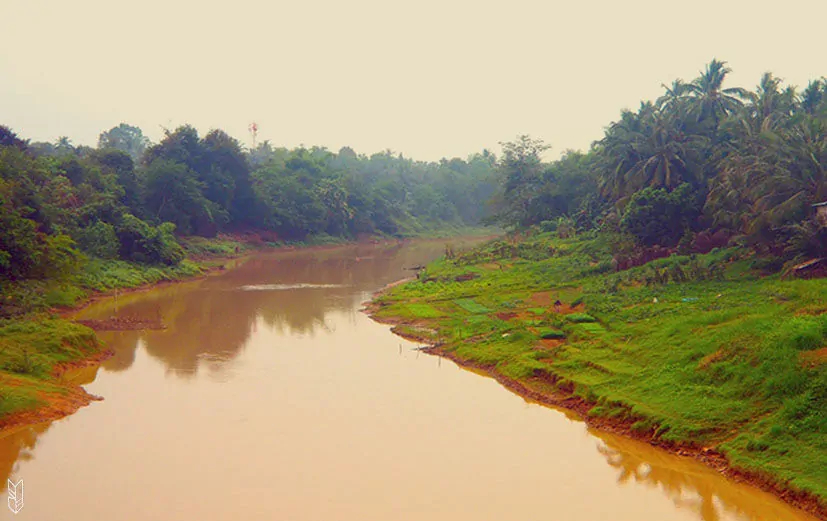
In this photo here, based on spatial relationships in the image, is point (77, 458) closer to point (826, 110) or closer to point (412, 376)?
point (412, 376)

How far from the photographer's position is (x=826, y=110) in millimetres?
42156

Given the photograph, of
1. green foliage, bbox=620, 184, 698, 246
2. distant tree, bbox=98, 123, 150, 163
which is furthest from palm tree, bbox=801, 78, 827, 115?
distant tree, bbox=98, 123, 150, 163

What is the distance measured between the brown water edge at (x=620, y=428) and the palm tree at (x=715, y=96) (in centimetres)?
2825

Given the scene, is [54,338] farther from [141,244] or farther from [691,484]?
[141,244]

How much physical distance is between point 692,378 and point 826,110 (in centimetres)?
3144

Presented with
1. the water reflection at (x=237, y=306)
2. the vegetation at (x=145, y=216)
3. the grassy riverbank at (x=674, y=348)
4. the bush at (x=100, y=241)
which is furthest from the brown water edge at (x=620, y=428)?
the bush at (x=100, y=241)

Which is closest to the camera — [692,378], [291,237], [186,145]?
[692,378]

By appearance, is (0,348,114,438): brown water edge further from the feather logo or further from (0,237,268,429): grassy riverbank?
the feather logo

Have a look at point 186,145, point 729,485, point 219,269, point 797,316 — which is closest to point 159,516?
point 729,485

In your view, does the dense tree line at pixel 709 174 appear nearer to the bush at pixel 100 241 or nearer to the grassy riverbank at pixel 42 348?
the grassy riverbank at pixel 42 348

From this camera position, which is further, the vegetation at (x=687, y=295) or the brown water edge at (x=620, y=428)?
the vegetation at (x=687, y=295)

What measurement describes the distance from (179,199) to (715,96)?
4185 cm

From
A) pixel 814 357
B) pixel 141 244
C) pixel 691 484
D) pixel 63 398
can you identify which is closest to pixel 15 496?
pixel 63 398

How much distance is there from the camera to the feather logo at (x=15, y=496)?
1363 cm
